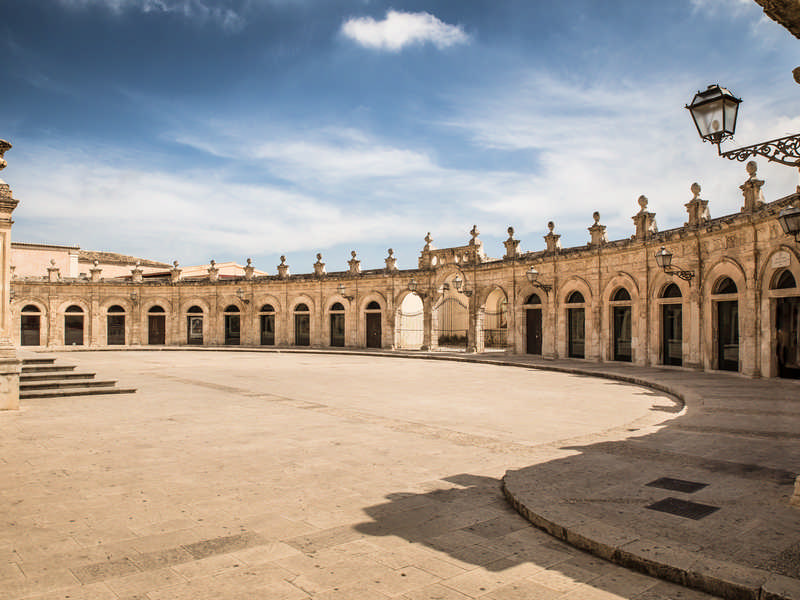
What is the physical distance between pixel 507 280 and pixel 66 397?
20.0 meters

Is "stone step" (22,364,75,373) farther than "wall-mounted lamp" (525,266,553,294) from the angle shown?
No

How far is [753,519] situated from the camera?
15.0ft

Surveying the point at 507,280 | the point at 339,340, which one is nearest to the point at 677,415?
the point at 507,280

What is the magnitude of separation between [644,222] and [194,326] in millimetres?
31389

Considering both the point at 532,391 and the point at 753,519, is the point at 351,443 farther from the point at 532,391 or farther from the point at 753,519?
the point at 532,391

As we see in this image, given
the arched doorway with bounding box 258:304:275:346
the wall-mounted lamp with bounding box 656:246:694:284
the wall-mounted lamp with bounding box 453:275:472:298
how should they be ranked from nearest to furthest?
the wall-mounted lamp with bounding box 656:246:694:284 < the wall-mounted lamp with bounding box 453:275:472:298 < the arched doorway with bounding box 258:304:275:346

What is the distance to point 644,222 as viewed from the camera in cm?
2106

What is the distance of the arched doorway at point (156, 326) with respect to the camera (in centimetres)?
4078

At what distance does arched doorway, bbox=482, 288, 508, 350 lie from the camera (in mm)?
36219

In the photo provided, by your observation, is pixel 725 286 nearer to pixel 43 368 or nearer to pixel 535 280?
pixel 535 280

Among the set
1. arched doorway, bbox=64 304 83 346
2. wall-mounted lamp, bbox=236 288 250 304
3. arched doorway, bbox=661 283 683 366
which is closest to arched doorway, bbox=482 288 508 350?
arched doorway, bbox=661 283 683 366

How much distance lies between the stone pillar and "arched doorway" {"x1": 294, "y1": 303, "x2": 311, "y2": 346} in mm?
27264

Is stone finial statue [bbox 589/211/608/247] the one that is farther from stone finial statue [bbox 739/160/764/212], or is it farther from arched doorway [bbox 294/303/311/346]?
arched doorway [bbox 294/303/311/346]

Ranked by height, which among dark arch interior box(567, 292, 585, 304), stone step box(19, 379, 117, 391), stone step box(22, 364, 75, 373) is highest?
dark arch interior box(567, 292, 585, 304)
